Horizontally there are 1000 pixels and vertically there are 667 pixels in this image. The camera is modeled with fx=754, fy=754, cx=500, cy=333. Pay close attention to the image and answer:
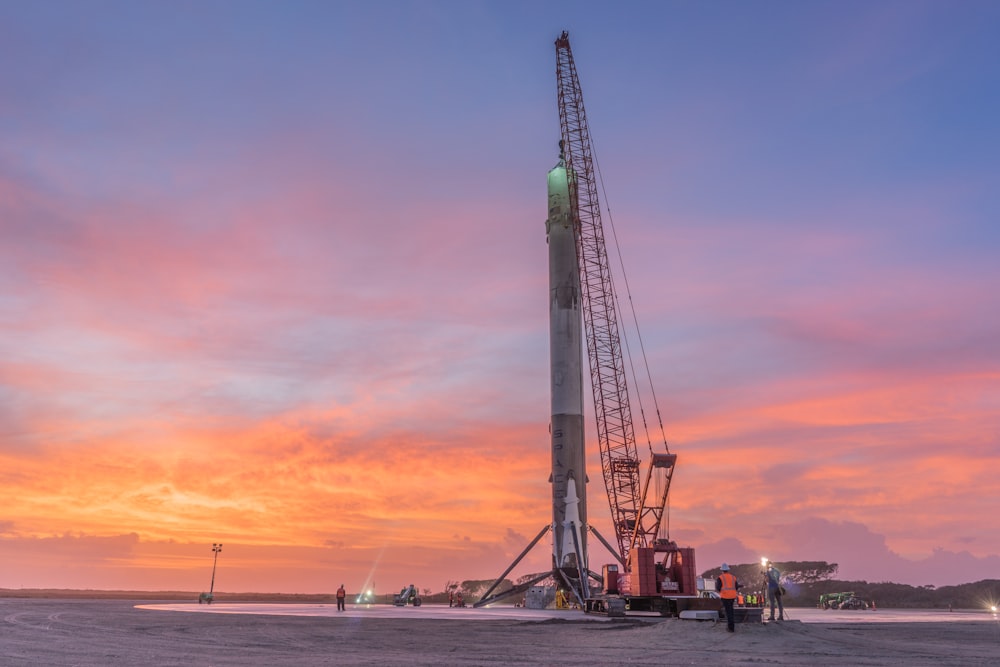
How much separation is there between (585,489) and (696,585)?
21.8 metres

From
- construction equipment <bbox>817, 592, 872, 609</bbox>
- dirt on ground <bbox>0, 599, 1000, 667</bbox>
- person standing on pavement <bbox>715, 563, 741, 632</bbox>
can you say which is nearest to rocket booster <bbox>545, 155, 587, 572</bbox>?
dirt on ground <bbox>0, 599, 1000, 667</bbox>

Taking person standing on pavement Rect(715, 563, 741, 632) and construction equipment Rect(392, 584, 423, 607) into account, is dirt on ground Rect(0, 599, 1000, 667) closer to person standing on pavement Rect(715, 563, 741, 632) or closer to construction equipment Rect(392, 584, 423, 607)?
person standing on pavement Rect(715, 563, 741, 632)

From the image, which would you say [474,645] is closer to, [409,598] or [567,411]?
[567,411]

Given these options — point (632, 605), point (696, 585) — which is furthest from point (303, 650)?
point (696, 585)

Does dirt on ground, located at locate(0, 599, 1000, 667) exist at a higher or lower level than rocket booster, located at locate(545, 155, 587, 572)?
lower

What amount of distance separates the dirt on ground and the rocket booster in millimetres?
28456

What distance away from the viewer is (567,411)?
63438 millimetres

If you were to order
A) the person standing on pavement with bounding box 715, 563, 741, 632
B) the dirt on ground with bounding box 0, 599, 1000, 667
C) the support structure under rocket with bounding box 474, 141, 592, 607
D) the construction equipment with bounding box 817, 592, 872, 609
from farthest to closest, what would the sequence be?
the construction equipment with bounding box 817, 592, 872, 609 < the support structure under rocket with bounding box 474, 141, 592, 607 < the person standing on pavement with bounding box 715, 563, 741, 632 < the dirt on ground with bounding box 0, 599, 1000, 667

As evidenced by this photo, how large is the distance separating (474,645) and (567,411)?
133 ft

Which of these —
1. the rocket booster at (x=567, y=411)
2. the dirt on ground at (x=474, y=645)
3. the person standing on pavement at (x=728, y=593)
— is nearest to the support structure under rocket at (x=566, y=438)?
the rocket booster at (x=567, y=411)

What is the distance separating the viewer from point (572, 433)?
6300cm

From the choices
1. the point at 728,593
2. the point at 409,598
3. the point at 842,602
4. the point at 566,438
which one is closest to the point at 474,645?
the point at 728,593

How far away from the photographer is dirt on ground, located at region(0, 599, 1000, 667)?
1889 centimetres

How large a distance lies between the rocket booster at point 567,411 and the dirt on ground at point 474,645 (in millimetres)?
28456
